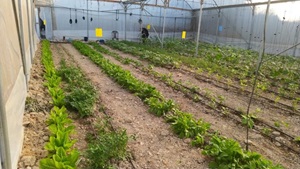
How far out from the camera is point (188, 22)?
26.0 m

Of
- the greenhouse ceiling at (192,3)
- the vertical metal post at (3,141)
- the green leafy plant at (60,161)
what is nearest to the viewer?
the vertical metal post at (3,141)

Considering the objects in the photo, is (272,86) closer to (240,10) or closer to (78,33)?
(240,10)

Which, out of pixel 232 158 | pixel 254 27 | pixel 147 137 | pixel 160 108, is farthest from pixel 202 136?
pixel 254 27

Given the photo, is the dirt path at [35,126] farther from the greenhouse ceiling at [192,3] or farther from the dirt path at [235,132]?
the greenhouse ceiling at [192,3]

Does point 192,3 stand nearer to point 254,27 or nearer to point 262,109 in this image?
point 254,27

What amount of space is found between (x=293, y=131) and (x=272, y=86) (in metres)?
3.28

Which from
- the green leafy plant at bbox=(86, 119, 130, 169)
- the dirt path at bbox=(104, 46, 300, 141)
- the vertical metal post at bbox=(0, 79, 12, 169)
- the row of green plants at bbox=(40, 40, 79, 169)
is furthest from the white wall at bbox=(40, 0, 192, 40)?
the vertical metal post at bbox=(0, 79, 12, 169)

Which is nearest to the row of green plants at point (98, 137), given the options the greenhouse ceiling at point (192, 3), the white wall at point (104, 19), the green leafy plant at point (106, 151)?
the green leafy plant at point (106, 151)

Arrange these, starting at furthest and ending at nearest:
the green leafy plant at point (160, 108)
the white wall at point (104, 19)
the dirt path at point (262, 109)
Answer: the white wall at point (104, 19), the green leafy plant at point (160, 108), the dirt path at point (262, 109)

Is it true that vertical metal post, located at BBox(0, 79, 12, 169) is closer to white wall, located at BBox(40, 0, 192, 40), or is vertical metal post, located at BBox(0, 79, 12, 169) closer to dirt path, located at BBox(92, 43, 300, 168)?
dirt path, located at BBox(92, 43, 300, 168)

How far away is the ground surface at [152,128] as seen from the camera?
296cm

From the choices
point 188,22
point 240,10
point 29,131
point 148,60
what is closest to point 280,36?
point 240,10

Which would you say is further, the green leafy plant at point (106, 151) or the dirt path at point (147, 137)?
the dirt path at point (147, 137)

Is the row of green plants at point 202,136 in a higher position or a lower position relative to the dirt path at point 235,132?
higher
